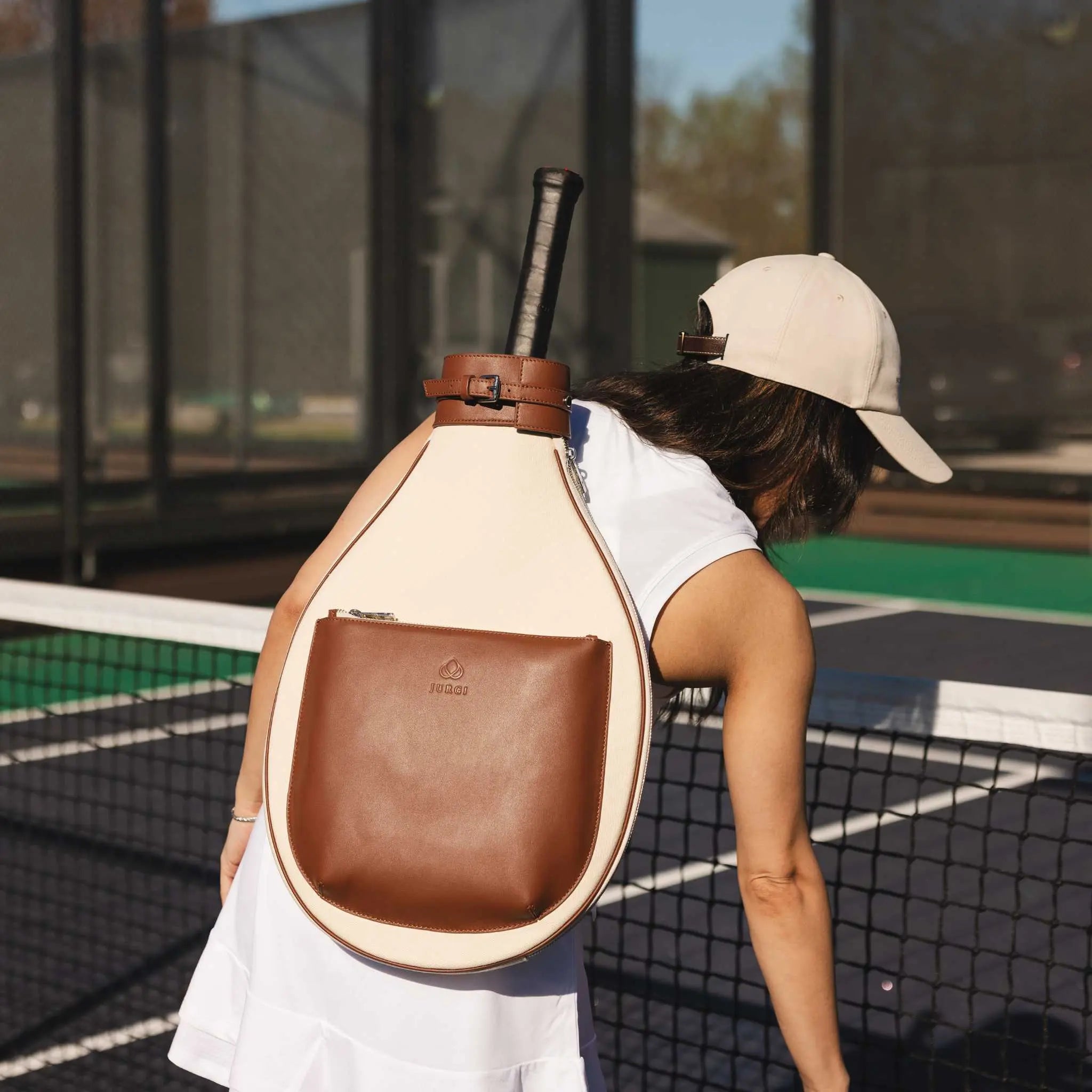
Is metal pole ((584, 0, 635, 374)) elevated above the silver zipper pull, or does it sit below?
above

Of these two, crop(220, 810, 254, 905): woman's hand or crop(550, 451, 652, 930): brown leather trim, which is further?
crop(220, 810, 254, 905): woman's hand

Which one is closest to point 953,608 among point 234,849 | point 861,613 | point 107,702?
point 861,613

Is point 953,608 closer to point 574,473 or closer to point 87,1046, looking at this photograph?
point 87,1046

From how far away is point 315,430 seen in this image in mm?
11477

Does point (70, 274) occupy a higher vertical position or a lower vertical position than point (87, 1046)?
higher

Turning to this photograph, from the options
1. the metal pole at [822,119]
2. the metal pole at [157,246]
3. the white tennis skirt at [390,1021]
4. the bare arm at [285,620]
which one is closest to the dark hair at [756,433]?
the bare arm at [285,620]

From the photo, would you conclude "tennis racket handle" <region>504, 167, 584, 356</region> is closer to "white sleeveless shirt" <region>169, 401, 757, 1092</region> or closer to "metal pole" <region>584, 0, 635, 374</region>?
"white sleeveless shirt" <region>169, 401, 757, 1092</region>

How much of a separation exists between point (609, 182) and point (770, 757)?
12110 millimetres

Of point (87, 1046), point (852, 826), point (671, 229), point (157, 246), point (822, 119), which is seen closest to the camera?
point (87, 1046)

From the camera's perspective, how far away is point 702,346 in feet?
5.48

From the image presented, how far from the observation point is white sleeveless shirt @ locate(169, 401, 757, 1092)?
59.5 inches

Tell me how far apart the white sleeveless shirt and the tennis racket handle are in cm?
9

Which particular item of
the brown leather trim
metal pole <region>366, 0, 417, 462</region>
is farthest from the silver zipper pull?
metal pole <region>366, 0, 417, 462</region>

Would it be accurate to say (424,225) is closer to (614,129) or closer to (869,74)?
(614,129)
